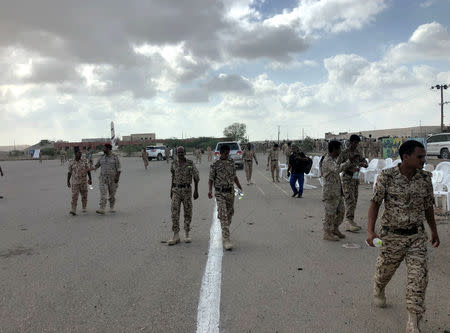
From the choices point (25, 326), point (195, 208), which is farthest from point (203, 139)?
point (25, 326)

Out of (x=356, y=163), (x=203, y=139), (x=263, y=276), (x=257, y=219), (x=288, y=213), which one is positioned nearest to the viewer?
(x=263, y=276)

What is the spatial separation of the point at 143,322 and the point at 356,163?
4484mm

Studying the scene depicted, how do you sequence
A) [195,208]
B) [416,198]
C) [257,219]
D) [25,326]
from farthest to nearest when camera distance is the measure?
[195,208]
[257,219]
[25,326]
[416,198]

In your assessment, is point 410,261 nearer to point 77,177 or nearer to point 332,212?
point 332,212

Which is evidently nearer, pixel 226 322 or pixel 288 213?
pixel 226 322

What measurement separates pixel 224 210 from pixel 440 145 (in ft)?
83.0

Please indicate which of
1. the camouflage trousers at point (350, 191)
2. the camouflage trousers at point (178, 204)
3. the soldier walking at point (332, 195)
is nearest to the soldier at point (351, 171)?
the camouflage trousers at point (350, 191)

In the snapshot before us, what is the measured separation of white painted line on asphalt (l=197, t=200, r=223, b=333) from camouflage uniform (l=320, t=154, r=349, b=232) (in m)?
1.85

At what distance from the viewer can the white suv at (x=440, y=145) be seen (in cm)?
2547

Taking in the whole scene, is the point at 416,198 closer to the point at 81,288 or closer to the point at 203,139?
the point at 81,288

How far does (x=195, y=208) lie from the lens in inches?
372

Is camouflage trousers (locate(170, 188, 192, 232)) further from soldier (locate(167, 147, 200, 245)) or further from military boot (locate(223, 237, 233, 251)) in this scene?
military boot (locate(223, 237, 233, 251))

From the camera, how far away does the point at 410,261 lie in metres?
3.12

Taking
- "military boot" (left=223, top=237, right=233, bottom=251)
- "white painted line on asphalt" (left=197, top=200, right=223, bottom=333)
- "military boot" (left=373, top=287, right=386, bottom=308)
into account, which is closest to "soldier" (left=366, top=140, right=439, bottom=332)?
"military boot" (left=373, top=287, right=386, bottom=308)
